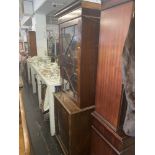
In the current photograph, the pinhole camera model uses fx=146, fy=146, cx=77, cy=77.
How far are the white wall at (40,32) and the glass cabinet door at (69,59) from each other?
3745 mm

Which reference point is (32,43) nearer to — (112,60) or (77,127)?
(77,127)

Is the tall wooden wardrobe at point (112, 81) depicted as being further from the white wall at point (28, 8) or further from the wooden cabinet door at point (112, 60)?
the white wall at point (28, 8)

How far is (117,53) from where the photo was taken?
96 centimetres

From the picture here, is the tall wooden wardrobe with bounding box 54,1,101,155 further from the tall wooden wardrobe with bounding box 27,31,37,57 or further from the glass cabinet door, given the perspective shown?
the tall wooden wardrobe with bounding box 27,31,37,57

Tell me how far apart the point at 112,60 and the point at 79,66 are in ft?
1.24

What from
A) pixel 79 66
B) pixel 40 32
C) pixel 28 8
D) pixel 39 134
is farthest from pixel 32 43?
pixel 79 66

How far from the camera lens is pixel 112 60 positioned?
3.35 ft

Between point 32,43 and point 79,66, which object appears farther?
point 32,43

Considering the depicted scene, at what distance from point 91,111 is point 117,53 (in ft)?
2.38

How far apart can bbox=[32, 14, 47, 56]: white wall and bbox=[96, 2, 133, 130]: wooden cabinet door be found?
4434mm
